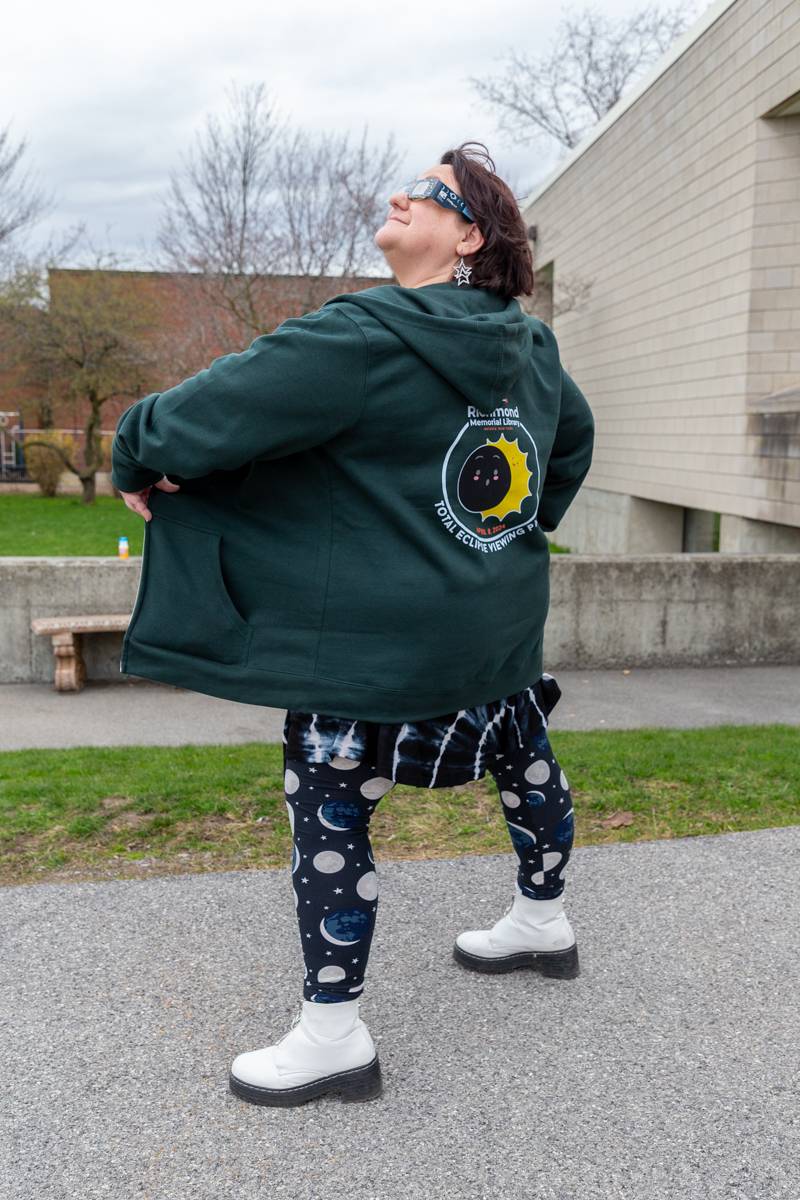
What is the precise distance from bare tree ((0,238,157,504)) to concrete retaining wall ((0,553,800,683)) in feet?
78.6

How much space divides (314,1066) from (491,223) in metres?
1.76

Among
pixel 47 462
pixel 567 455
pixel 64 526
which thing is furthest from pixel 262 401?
pixel 47 462

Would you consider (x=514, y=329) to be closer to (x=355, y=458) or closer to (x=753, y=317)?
(x=355, y=458)

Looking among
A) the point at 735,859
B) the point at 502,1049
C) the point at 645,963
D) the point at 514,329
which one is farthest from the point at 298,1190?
the point at 735,859

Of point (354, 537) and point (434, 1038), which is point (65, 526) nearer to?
point (434, 1038)

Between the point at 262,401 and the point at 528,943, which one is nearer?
the point at 262,401

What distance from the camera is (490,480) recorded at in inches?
85.4

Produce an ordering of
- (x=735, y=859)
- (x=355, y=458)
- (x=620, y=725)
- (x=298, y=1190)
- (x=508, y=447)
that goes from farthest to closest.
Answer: (x=620, y=725) < (x=735, y=859) < (x=508, y=447) < (x=355, y=458) < (x=298, y=1190)

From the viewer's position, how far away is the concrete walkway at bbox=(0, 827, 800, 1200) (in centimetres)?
198

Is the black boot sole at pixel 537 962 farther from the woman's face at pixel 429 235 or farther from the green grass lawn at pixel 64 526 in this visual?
the green grass lawn at pixel 64 526

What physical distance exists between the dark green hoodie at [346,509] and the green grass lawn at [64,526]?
38.4ft

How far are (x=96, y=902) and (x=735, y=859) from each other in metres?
2.03

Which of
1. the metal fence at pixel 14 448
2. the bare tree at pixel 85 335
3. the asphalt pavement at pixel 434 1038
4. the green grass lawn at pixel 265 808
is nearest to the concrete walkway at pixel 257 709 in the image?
the green grass lawn at pixel 265 808

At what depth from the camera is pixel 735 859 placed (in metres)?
3.55
